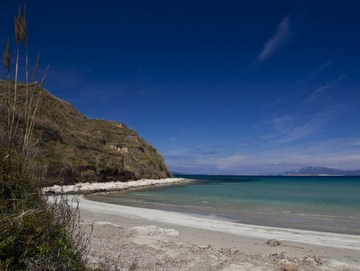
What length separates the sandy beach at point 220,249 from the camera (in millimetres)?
7797

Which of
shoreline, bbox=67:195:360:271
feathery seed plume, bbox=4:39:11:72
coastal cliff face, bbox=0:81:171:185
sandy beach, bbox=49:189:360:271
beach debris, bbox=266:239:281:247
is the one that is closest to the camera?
feathery seed plume, bbox=4:39:11:72

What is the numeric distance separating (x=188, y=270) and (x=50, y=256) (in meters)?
4.24

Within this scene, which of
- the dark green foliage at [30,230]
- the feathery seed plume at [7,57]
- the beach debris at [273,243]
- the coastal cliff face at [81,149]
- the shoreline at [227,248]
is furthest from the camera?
the coastal cliff face at [81,149]

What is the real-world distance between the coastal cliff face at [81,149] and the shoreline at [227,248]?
1873 centimetres

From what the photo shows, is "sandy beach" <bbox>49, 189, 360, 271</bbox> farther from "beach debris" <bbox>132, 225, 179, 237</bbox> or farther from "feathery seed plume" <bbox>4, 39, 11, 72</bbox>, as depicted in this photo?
"feathery seed plume" <bbox>4, 39, 11, 72</bbox>

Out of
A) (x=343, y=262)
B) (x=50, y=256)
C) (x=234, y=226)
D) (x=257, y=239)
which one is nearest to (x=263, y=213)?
(x=234, y=226)

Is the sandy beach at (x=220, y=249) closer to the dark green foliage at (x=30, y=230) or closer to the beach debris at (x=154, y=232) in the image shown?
the beach debris at (x=154, y=232)

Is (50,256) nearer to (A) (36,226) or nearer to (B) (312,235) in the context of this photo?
(A) (36,226)

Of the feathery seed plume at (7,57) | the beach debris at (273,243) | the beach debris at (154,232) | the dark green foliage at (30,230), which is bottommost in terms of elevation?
the beach debris at (273,243)

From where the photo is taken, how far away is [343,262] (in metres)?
9.22

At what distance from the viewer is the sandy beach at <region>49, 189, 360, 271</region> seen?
25.6ft

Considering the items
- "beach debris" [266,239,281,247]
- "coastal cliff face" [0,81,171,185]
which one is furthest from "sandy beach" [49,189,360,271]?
"coastal cliff face" [0,81,171,185]

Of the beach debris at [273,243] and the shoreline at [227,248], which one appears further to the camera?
the beach debris at [273,243]

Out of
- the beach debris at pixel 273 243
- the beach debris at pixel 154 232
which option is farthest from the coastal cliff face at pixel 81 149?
the beach debris at pixel 273 243
